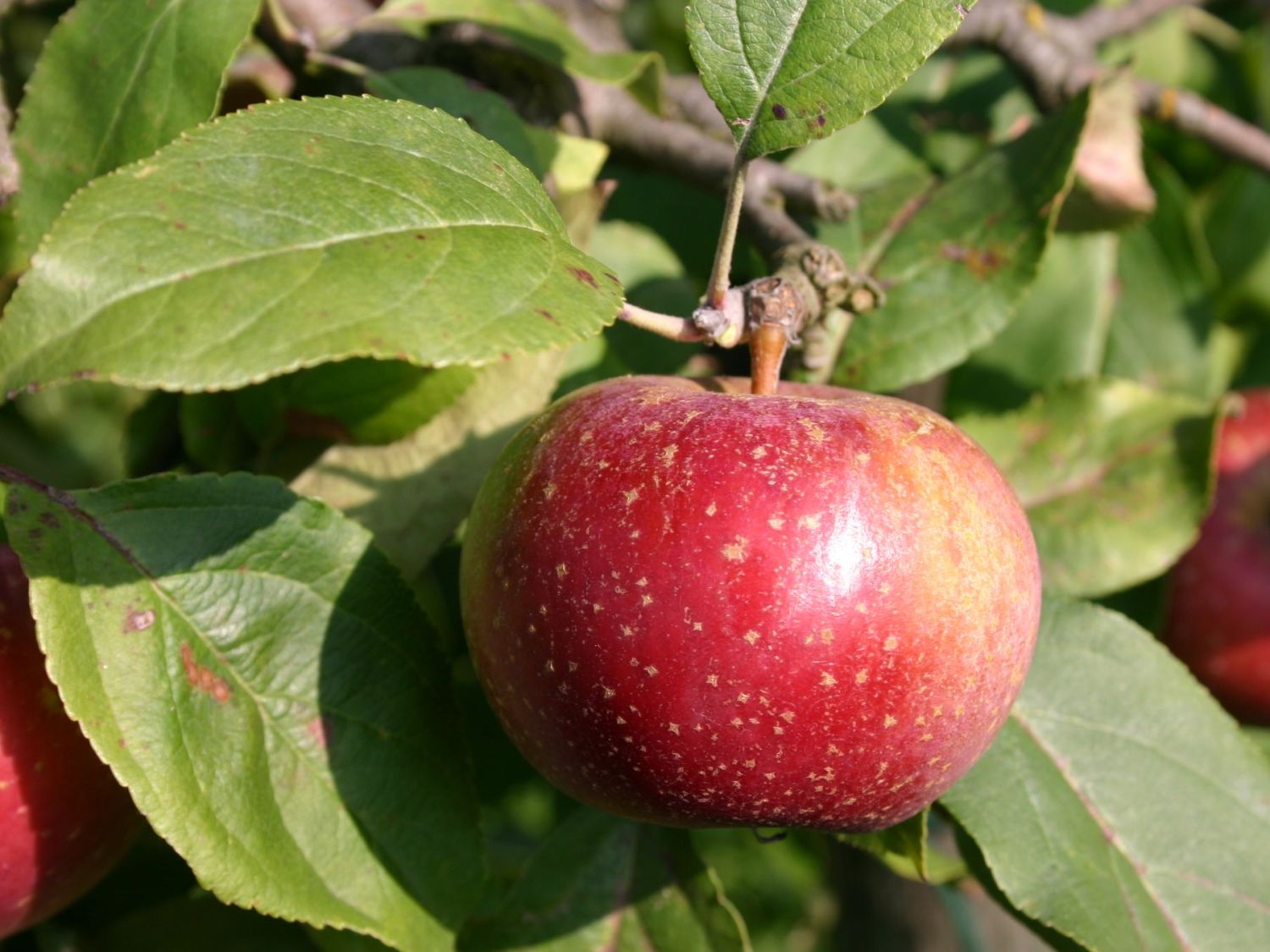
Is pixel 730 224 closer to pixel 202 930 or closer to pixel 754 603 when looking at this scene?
pixel 754 603

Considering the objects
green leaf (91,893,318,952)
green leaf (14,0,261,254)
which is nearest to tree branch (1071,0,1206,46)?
green leaf (14,0,261,254)

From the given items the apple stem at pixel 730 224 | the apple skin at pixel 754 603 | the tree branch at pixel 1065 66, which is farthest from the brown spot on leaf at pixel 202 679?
the tree branch at pixel 1065 66

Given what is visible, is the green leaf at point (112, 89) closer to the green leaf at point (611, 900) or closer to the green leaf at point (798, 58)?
the green leaf at point (798, 58)

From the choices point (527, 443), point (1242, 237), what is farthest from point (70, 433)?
point (527, 443)

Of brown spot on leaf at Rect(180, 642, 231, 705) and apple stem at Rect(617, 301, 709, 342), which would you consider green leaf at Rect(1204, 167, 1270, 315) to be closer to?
apple stem at Rect(617, 301, 709, 342)

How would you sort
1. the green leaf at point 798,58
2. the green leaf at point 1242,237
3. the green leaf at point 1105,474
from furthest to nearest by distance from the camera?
the green leaf at point 1242,237 < the green leaf at point 1105,474 < the green leaf at point 798,58

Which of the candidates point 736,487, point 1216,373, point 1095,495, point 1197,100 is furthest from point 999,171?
point 1216,373

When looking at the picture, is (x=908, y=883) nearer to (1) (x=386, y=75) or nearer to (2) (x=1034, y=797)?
(2) (x=1034, y=797)
